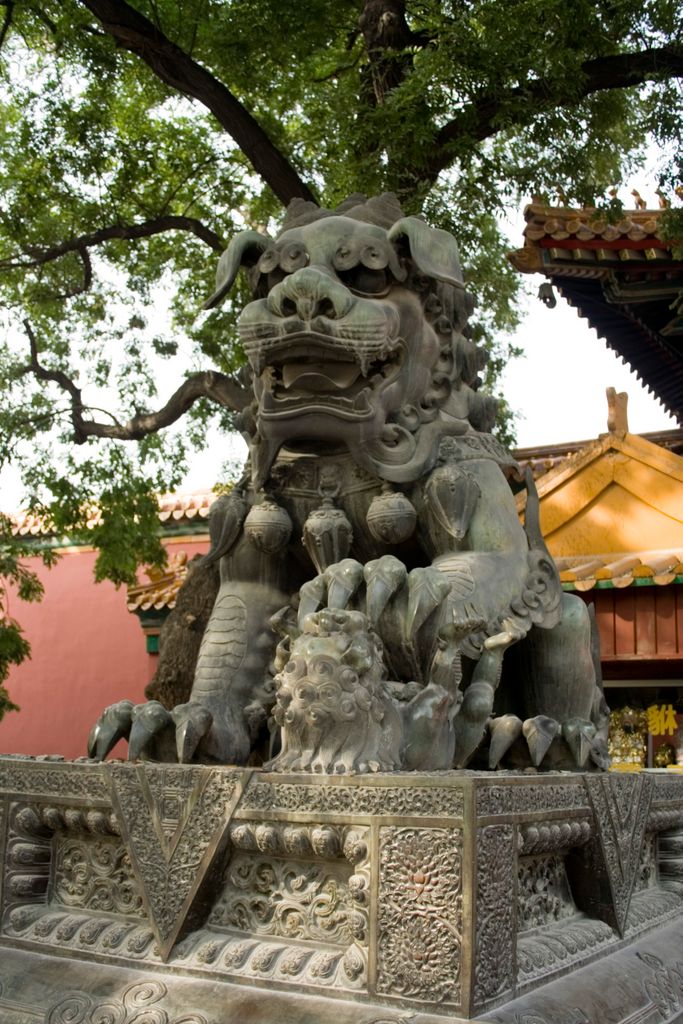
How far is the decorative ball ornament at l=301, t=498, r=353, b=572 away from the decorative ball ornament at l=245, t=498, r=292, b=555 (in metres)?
0.07

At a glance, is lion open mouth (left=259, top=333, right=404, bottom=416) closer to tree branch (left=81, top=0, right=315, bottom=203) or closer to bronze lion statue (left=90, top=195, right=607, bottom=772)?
bronze lion statue (left=90, top=195, right=607, bottom=772)

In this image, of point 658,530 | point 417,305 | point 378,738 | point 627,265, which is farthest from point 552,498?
point 378,738

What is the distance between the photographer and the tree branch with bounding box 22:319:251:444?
8508 millimetres

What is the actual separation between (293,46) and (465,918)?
25.0 feet

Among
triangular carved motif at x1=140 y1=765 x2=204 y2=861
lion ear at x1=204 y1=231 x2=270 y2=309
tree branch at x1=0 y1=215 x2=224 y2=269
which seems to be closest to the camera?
triangular carved motif at x1=140 y1=765 x2=204 y2=861

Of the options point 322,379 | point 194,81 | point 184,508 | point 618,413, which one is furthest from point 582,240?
point 322,379

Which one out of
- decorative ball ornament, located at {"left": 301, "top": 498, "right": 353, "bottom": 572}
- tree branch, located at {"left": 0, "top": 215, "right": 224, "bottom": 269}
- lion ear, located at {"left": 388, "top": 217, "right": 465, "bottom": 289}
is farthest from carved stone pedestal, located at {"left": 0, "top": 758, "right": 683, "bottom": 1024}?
→ tree branch, located at {"left": 0, "top": 215, "right": 224, "bottom": 269}

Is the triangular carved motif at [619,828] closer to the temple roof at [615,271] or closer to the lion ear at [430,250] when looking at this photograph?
the lion ear at [430,250]

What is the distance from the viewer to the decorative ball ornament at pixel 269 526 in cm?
316

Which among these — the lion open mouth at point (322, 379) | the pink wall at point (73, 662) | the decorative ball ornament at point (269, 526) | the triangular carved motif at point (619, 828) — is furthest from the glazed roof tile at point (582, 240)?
the triangular carved motif at point (619, 828)

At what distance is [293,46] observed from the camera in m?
8.34

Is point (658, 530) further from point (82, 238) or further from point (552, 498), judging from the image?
point (82, 238)

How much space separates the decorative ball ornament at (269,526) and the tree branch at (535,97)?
422 centimetres

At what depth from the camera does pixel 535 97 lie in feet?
22.6
